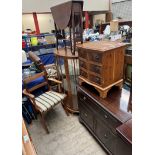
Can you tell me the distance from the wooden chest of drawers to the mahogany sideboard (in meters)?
0.17

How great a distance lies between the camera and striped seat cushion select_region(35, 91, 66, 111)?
88.4 inches

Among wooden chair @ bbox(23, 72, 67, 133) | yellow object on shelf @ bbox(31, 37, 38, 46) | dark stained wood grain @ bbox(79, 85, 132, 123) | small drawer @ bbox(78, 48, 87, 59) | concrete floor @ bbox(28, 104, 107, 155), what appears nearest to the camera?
dark stained wood grain @ bbox(79, 85, 132, 123)

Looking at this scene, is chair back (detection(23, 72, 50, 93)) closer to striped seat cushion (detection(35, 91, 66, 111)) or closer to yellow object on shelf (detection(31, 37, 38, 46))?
striped seat cushion (detection(35, 91, 66, 111))

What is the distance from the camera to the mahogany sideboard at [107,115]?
1412 millimetres

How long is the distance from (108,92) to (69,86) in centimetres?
82

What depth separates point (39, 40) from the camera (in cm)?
533

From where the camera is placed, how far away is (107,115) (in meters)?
1.54

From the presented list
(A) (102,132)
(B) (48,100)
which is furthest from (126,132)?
(B) (48,100)

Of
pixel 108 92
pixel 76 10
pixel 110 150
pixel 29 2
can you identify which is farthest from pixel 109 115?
pixel 29 2

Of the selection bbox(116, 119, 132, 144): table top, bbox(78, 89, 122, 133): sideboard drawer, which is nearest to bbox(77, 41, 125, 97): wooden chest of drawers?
bbox(78, 89, 122, 133): sideboard drawer

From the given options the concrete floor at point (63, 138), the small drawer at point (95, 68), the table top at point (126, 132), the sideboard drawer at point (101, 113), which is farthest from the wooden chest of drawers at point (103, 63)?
the concrete floor at point (63, 138)

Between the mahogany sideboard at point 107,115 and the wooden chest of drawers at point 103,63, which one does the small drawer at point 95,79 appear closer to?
the wooden chest of drawers at point 103,63

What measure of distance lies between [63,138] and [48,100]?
25.4 inches
